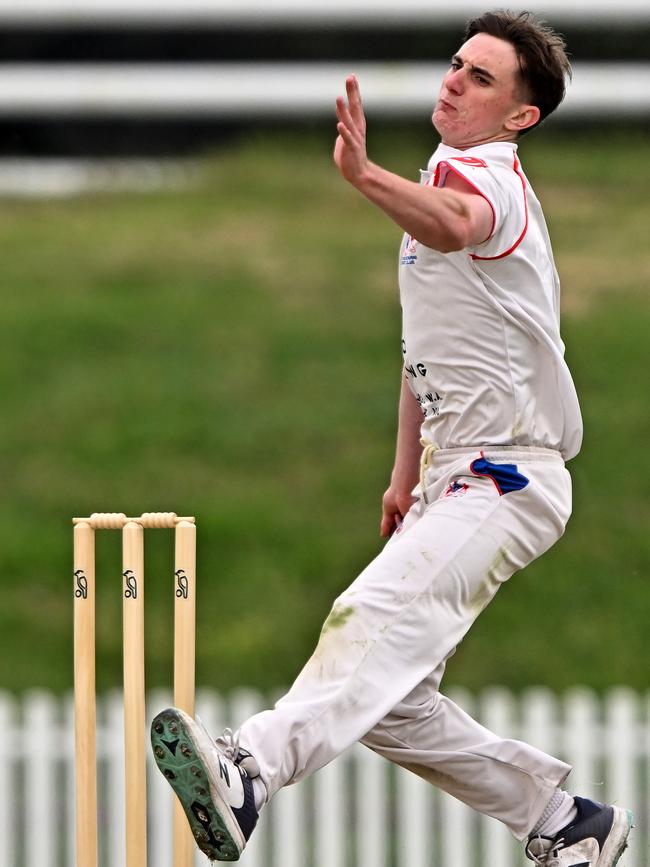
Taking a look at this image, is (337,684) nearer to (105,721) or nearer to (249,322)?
(105,721)

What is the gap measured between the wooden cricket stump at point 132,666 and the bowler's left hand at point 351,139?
0.91 metres

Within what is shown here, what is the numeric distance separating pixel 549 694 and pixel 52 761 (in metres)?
2.85

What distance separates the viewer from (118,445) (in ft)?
39.1

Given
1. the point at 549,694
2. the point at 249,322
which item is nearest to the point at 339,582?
the point at 549,694

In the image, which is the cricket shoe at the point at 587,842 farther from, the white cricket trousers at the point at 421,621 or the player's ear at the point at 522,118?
the player's ear at the point at 522,118

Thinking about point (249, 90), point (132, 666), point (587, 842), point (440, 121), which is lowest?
point (587, 842)

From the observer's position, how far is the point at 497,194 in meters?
3.54

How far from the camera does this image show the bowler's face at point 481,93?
368cm

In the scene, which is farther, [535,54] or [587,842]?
[587,842]

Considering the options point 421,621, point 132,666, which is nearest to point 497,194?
point 421,621

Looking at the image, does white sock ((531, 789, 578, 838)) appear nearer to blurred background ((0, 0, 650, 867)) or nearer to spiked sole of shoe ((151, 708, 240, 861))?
spiked sole of shoe ((151, 708, 240, 861))

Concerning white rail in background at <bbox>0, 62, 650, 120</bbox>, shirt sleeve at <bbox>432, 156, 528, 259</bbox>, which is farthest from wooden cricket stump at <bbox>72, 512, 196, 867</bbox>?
white rail in background at <bbox>0, 62, 650, 120</bbox>

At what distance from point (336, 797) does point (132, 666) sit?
12.9 feet

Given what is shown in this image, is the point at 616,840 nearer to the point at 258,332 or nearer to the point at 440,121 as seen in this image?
the point at 440,121
